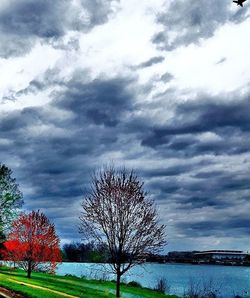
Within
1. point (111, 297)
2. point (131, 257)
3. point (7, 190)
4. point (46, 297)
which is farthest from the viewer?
point (7, 190)

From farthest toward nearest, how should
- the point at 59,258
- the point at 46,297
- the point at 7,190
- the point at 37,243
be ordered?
the point at 7,190
the point at 59,258
the point at 37,243
the point at 46,297

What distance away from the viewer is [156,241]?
31.7 m

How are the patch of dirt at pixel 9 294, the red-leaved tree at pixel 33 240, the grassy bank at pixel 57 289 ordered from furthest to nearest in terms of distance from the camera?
the red-leaved tree at pixel 33 240 < the grassy bank at pixel 57 289 < the patch of dirt at pixel 9 294

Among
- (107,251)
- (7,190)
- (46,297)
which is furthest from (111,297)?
(7,190)

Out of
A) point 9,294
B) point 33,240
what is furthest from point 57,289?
point 33,240

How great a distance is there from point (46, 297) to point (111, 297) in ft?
21.9

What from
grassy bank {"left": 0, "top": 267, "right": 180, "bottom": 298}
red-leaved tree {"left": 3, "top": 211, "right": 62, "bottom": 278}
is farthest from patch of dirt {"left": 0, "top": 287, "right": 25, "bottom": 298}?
red-leaved tree {"left": 3, "top": 211, "right": 62, "bottom": 278}

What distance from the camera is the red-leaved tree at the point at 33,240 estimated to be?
51.4 metres

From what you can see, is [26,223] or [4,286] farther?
[26,223]

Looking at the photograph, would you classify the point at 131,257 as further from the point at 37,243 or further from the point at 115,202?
the point at 37,243

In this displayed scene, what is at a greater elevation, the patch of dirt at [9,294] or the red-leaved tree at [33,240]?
the red-leaved tree at [33,240]

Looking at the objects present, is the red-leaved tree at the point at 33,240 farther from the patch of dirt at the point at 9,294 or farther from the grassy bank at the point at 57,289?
the patch of dirt at the point at 9,294

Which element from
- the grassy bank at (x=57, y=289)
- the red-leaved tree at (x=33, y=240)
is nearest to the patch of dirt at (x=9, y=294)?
the grassy bank at (x=57, y=289)

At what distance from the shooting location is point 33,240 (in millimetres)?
51312
